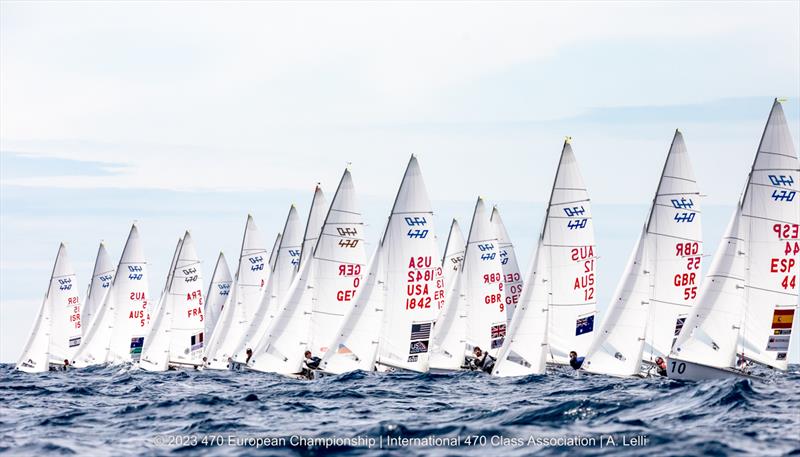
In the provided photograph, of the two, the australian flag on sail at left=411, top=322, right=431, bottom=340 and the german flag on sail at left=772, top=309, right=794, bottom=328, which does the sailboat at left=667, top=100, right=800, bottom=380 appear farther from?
the australian flag on sail at left=411, top=322, right=431, bottom=340

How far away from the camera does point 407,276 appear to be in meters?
41.3

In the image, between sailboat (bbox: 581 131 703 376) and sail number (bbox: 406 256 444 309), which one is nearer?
sailboat (bbox: 581 131 703 376)

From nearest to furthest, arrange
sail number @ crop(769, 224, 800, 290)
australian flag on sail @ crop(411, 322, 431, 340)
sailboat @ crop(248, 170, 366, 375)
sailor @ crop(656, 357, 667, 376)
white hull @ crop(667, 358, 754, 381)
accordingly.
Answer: white hull @ crop(667, 358, 754, 381) → sail number @ crop(769, 224, 800, 290) → sailor @ crop(656, 357, 667, 376) → australian flag on sail @ crop(411, 322, 431, 340) → sailboat @ crop(248, 170, 366, 375)

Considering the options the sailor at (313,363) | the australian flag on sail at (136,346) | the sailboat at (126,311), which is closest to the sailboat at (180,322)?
the sailboat at (126,311)

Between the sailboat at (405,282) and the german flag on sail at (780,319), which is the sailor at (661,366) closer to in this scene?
the german flag on sail at (780,319)

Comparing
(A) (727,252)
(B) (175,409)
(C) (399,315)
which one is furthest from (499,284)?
(B) (175,409)

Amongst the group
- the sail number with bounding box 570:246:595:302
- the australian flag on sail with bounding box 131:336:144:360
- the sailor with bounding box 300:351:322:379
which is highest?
the sail number with bounding box 570:246:595:302

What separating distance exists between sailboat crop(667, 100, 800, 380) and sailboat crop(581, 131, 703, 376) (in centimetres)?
477

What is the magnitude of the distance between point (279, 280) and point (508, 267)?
12656 millimetres

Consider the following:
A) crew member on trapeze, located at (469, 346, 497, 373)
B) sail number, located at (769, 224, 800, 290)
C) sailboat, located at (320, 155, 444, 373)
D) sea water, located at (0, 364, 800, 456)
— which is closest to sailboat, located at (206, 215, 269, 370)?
crew member on trapeze, located at (469, 346, 497, 373)

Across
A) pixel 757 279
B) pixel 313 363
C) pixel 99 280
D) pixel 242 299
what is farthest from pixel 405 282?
pixel 99 280

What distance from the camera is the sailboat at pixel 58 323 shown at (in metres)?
64.8

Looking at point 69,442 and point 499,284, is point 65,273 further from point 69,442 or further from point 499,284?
point 69,442

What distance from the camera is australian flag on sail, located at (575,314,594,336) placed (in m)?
44.2
